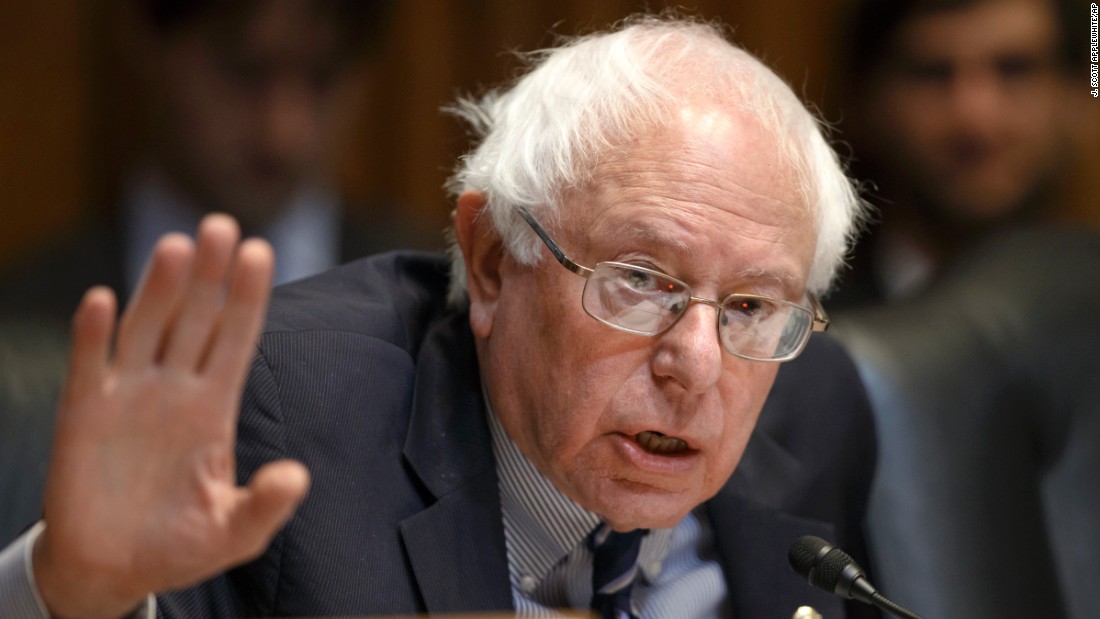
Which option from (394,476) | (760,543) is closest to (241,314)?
(394,476)

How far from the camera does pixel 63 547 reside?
110 cm

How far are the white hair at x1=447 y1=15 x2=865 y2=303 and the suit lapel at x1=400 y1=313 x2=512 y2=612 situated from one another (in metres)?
0.20

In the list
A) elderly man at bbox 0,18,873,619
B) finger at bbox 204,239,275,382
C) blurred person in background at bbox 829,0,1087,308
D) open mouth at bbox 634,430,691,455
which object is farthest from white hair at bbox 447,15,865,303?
blurred person in background at bbox 829,0,1087,308

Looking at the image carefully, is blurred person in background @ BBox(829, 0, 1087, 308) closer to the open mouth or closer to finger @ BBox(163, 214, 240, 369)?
the open mouth

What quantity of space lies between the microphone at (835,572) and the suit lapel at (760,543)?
35 cm

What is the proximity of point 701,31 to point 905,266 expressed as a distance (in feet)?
7.14

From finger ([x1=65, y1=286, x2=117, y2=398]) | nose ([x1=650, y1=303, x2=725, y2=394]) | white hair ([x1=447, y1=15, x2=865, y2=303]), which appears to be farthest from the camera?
white hair ([x1=447, y1=15, x2=865, y2=303])

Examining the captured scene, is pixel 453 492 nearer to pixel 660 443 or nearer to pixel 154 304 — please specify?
pixel 660 443

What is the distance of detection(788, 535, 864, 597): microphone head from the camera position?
151 cm

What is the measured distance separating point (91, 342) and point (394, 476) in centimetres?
70

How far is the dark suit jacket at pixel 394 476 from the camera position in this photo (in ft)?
5.11

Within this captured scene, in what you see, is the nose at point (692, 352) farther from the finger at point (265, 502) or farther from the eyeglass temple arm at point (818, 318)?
the finger at point (265, 502)

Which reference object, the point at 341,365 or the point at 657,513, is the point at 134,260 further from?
the point at 657,513

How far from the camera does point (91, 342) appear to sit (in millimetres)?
1022
